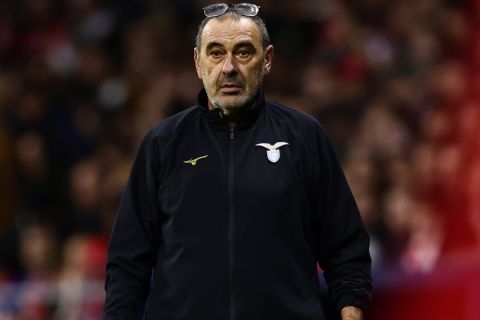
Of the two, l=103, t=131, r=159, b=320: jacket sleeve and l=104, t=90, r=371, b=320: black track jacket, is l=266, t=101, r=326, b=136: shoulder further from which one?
l=103, t=131, r=159, b=320: jacket sleeve

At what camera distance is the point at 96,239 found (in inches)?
366

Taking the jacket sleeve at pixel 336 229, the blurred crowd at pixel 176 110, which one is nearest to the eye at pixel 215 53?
the jacket sleeve at pixel 336 229

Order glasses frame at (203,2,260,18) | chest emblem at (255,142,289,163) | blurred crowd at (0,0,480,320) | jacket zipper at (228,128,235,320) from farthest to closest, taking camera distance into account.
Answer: blurred crowd at (0,0,480,320) → glasses frame at (203,2,260,18) → chest emblem at (255,142,289,163) → jacket zipper at (228,128,235,320)

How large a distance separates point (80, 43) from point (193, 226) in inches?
317

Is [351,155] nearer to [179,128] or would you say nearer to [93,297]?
[93,297]

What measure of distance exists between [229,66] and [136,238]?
71 centimetres

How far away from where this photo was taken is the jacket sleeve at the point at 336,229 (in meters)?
4.57

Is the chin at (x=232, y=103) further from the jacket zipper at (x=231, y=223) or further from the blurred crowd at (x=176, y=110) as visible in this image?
the blurred crowd at (x=176, y=110)

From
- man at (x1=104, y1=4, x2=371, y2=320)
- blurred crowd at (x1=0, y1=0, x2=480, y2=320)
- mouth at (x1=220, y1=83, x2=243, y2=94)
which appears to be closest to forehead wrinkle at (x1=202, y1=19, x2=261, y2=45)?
man at (x1=104, y1=4, x2=371, y2=320)

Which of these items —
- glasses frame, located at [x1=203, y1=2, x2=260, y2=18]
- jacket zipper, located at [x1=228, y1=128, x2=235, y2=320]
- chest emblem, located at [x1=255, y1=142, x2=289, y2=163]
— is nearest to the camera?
jacket zipper, located at [x1=228, y1=128, x2=235, y2=320]

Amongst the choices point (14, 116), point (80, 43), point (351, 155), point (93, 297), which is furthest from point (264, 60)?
point (80, 43)

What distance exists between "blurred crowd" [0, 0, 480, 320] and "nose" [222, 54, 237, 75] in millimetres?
3111

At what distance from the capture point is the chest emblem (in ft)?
14.9

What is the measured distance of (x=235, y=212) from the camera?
4434 millimetres
